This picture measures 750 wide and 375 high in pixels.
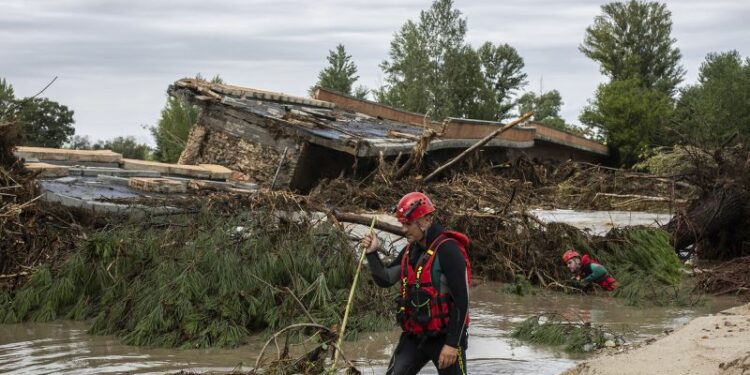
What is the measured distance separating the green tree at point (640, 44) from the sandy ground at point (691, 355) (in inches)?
2538

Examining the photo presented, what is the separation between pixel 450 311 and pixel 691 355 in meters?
2.42

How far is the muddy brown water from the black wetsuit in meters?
2.62

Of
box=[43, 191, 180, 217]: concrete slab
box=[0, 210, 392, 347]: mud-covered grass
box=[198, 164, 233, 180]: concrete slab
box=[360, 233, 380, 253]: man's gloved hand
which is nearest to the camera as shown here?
box=[360, 233, 380, 253]: man's gloved hand

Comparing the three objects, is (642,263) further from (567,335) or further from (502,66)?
(502,66)

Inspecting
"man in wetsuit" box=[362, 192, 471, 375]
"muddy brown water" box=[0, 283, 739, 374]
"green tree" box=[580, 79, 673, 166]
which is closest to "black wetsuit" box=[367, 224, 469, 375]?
"man in wetsuit" box=[362, 192, 471, 375]

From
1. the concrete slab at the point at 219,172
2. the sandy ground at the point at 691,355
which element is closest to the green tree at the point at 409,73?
the concrete slab at the point at 219,172

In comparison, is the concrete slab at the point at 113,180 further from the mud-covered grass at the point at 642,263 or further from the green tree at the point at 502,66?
the green tree at the point at 502,66

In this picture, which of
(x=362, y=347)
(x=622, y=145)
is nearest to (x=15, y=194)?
(x=362, y=347)

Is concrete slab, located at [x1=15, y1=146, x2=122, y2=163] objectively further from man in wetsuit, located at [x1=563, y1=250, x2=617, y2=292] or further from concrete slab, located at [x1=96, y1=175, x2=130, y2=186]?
man in wetsuit, located at [x1=563, y1=250, x2=617, y2=292]

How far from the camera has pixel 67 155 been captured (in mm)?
19062

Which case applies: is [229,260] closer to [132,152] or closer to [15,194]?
[15,194]

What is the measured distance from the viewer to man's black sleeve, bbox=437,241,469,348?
20.5ft

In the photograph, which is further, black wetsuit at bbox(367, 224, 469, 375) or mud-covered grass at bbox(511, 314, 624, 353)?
mud-covered grass at bbox(511, 314, 624, 353)

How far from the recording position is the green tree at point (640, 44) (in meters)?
71.7
